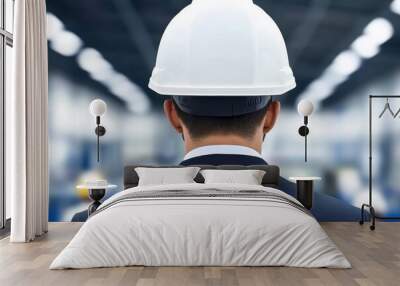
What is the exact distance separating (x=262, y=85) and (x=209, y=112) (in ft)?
2.38

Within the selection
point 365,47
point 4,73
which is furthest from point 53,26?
point 365,47

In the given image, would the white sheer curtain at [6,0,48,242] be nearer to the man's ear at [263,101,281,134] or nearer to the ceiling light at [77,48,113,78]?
the ceiling light at [77,48,113,78]

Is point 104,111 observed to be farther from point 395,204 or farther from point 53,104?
point 395,204

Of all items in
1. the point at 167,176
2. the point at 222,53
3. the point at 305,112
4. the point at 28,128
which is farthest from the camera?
the point at 305,112

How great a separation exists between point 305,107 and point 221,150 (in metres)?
1.20

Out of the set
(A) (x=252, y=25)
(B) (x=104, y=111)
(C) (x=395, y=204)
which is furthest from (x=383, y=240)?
(B) (x=104, y=111)

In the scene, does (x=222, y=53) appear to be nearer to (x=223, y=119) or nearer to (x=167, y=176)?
(x=223, y=119)

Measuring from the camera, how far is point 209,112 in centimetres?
680

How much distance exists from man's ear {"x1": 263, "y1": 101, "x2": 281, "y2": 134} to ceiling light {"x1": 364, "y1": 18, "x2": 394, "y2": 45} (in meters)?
1.47

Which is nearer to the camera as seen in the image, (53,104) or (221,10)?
(221,10)

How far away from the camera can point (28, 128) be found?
5.77 meters

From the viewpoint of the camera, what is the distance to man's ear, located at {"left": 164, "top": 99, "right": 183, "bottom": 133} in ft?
23.0

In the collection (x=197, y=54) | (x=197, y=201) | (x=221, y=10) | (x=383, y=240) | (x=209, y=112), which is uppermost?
(x=221, y=10)

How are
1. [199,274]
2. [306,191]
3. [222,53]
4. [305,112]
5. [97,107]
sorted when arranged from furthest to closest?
[305,112], [97,107], [306,191], [222,53], [199,274]
